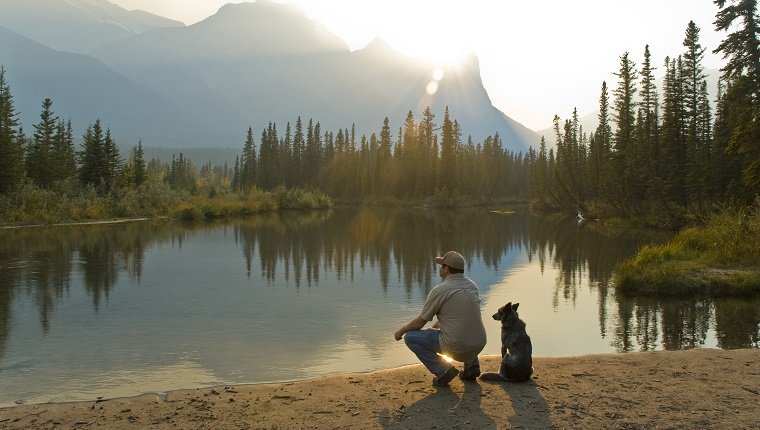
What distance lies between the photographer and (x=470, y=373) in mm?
7609

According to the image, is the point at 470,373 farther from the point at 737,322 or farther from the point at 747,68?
the point at 747,68

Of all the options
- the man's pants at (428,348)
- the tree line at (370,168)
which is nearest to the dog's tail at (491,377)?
the man's pants at (428,348)

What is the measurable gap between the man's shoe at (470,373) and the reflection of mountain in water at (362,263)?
317 centimetres

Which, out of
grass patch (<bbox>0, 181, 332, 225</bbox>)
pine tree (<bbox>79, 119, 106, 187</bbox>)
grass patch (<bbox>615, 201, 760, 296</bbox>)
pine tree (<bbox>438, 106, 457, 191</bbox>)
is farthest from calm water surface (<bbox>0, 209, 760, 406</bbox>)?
pine tree (<bbox>438, 106, 457, 191</bbox>)

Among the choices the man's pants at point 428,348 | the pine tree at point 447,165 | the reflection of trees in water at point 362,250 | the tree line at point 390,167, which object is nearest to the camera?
the man's pants at point 428,348

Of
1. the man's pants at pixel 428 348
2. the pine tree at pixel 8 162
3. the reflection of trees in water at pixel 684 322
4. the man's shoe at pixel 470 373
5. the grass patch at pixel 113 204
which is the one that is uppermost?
the pine tree at pixel 8 162

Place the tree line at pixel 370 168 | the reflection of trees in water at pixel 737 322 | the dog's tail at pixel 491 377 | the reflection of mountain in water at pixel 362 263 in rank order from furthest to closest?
1. the tree line at pixel 370 168
2. the reflection of mountain in water at pixel 362 263
3. the reflection of trees in water at pixel 737 322
4. the dog's tail at pixel 491 377

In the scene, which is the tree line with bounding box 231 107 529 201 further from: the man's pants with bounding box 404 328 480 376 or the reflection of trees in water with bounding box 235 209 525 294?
the man's pants with bounding box 404 328 480 376

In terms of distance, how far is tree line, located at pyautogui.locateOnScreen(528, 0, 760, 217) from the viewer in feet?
90.9

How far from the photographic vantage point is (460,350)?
737cm

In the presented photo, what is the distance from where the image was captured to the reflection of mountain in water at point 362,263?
41.8ft

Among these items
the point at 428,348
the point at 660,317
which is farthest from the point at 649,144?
the point at 428,348

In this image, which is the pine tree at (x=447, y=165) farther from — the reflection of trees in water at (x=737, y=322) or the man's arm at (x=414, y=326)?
the man's arm at (x=414, y=326)

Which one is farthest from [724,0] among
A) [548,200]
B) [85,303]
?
[548,200]
